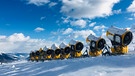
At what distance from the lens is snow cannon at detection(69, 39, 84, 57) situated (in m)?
57.2

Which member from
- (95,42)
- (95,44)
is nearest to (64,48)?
(95,44)

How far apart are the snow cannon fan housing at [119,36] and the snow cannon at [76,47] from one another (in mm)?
17106

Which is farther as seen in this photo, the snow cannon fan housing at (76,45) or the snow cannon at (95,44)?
the snow cannon fan housing at (76,45)

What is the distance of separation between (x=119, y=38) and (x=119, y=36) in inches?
14.7

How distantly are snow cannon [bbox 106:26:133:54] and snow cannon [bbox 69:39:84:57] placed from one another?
16844 millimetres

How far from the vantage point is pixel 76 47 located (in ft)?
190

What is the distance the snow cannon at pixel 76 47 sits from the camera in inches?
2250

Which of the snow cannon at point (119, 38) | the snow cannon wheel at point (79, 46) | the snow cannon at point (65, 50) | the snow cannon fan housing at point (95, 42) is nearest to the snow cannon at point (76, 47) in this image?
the snow cannon wheel at point (79, 46)

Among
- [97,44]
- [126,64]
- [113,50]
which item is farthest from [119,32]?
[126,64]

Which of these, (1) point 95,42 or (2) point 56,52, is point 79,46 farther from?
(2) point 56,52

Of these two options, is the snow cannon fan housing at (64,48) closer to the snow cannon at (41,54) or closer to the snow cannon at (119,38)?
the snow cannon at (41,54)

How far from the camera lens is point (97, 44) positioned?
1893 inches

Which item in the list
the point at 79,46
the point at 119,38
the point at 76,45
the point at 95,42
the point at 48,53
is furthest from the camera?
the point at 48,53

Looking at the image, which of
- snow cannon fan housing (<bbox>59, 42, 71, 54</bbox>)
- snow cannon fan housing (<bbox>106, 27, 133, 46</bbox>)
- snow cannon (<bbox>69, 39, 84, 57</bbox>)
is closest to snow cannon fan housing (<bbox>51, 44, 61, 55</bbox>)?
snow cannon fan housing (<bbox>59, 42, 71, 54</bbox>)
